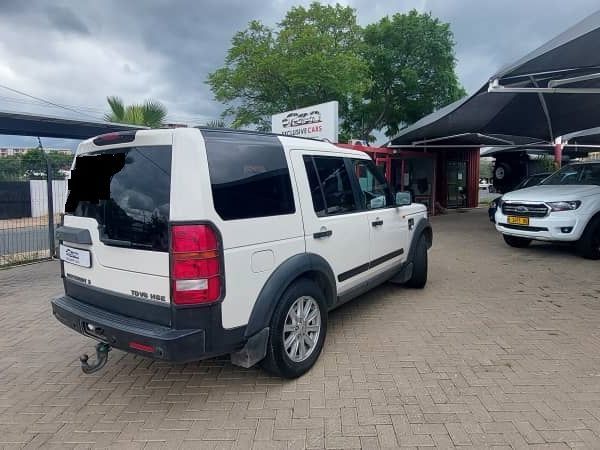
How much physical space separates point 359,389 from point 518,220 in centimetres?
587

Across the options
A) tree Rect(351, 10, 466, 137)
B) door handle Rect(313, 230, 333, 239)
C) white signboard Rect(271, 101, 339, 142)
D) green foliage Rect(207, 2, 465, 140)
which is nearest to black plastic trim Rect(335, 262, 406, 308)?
door handle Rect(313, 230, 333, 239)

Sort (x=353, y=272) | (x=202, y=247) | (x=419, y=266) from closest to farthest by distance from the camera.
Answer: (x=202, y=247) < (x=353, y=272) < (x=419, y=266)

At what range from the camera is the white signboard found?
11185 millimetres

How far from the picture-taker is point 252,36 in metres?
19.6

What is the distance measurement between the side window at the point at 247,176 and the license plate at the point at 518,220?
5923 mm

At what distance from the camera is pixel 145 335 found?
241 centimetres

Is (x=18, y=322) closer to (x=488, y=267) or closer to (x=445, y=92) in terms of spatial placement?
(x=488, y=267)

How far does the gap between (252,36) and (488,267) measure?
17274mm

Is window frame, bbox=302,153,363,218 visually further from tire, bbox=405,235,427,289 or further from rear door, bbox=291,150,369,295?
tire, bbox=405,235,427,289

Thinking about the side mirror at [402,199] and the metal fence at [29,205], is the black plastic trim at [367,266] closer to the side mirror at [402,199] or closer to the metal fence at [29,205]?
the side mirror at [402,199]

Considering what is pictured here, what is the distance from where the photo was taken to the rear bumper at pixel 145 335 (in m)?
2.37

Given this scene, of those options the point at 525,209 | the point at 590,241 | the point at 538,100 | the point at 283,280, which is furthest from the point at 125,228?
the point at 538,100

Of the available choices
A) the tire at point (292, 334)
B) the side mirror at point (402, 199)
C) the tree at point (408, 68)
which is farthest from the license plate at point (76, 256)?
the tree at point (408, 68)

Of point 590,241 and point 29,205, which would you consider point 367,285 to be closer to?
point 590,241
